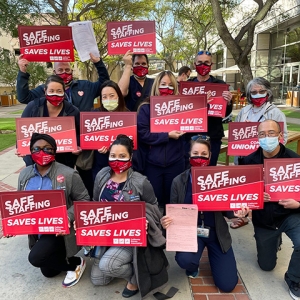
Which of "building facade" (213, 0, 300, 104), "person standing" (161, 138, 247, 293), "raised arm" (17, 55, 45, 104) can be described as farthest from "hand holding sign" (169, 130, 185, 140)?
"building facade" (213, 0, 300, 104)

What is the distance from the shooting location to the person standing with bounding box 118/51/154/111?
4031mm

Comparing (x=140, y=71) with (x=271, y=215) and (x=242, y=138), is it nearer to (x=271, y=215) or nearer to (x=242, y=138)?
(x=242, y=138)

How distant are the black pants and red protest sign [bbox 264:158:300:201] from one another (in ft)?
6.98

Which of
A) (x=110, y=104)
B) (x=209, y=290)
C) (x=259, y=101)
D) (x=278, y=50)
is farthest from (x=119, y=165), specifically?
(x=278, y=50)

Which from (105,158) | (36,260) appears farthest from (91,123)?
(36,260)

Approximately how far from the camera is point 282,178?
301 centimetres

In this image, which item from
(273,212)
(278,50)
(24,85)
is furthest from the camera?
(278,50)

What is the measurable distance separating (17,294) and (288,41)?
22.5 meters

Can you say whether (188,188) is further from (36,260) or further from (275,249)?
(36,260)

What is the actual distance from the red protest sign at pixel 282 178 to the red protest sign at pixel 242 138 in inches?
36.6

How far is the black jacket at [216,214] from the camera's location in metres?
3.14

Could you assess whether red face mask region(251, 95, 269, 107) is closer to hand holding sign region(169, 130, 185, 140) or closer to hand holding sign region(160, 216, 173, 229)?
hand holding sign region(169, 130, 185, 140)

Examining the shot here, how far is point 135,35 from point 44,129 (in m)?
1.77

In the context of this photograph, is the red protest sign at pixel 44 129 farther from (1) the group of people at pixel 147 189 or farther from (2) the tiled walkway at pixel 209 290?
(2) the tiled walkway at pixel 209 290
